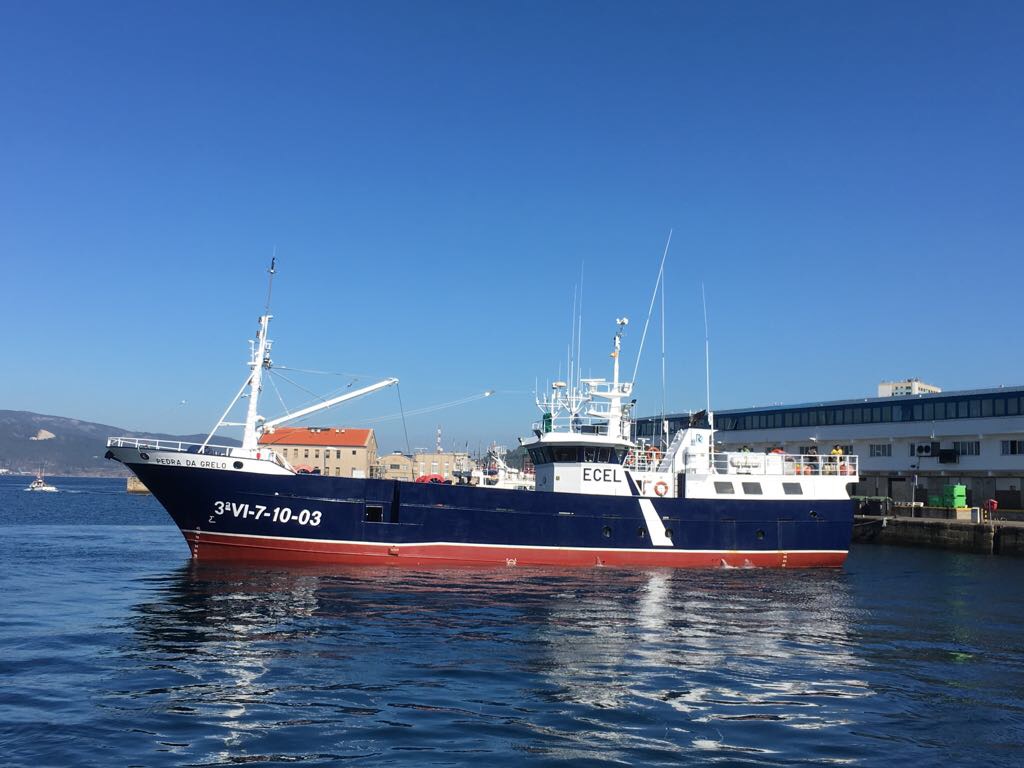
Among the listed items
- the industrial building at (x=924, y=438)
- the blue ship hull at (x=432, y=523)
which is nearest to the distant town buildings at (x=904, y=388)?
the industrial building at (x=924, y=438)

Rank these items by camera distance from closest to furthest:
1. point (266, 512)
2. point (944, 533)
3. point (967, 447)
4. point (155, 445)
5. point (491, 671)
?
point (491, 671) < point (155, 445) < point (266, 512) < point (944, 533) < point (967, 447)

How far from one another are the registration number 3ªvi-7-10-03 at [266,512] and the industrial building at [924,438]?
25213 millimetres

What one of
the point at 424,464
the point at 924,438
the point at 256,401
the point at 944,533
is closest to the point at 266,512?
the point at 256,401

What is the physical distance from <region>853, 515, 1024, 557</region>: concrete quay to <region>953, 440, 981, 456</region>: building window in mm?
6941

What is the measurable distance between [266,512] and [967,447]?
4358 cm

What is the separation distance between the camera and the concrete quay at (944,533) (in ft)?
126

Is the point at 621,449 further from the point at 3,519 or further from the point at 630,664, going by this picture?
the point at 3,519

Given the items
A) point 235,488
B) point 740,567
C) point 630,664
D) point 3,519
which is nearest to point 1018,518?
point 740,567

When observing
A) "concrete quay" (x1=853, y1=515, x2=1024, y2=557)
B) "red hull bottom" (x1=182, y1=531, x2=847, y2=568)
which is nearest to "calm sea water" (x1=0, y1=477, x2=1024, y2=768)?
"red hull bottom" (x1=182, y1=531, x2=847, y2=568)

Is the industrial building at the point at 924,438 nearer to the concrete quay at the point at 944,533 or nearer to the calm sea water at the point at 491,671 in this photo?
the concrete quay at the point at 944,533

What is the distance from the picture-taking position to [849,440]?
181 ft

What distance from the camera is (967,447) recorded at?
49312 millimetres

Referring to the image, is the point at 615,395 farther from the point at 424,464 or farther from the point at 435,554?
the point at 424,464

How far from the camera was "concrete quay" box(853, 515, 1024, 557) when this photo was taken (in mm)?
38375
